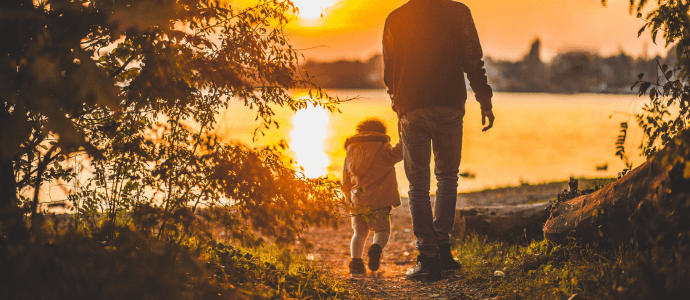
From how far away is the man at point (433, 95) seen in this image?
3893mm

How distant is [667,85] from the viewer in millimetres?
3029

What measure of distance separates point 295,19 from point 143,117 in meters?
1.23

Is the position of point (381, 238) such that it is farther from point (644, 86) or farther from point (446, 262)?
point (644, 86)

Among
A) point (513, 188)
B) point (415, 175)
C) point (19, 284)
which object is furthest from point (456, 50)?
point (513, 188)


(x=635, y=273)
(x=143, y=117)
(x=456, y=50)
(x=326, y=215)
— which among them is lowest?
(x=635, y=273)

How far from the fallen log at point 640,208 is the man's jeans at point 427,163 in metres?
0.89

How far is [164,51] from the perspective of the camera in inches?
96.3

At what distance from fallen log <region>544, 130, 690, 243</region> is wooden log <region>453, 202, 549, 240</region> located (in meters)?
1.35

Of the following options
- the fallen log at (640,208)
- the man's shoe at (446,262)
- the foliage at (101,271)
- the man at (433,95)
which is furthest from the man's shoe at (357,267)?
the foliage at (101,271)

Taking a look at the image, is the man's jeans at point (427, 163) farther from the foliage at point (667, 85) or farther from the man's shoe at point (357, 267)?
the foliage at point (667, 85)

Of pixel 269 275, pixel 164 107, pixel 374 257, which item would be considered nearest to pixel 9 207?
pixel 164 107

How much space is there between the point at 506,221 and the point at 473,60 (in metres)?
2.23

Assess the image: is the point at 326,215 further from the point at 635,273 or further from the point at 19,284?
the point at 635,273

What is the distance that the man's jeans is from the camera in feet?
12.8
